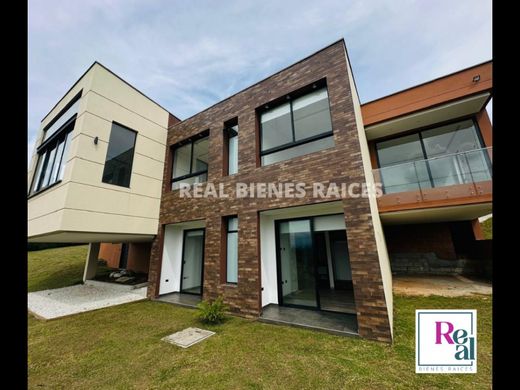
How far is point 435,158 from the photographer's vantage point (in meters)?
7.46

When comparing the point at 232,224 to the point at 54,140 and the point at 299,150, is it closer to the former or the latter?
the point at 299,150

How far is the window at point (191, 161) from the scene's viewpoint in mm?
8701

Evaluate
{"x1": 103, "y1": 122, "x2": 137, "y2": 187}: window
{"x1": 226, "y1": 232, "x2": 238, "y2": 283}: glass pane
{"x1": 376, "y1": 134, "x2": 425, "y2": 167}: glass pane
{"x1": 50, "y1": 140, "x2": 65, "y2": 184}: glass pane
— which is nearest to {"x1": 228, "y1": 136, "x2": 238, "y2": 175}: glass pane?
{"x1": 226, "y1": 232, "x2": 238, "y2": 283}: glass pane

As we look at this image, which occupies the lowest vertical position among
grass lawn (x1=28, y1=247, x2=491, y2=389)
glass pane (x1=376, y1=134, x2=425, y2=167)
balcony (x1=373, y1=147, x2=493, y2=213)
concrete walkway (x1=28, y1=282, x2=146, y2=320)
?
grass lawn (x1=28, y1=247, x2=491, y2=389)

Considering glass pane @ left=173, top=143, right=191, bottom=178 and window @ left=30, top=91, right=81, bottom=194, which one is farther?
glass pane @ left=173, top=143, right=191, bottom=178

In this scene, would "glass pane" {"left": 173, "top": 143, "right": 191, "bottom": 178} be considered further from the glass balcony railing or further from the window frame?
the glass balcony railing

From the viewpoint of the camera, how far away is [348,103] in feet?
18.6

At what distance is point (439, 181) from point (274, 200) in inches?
235

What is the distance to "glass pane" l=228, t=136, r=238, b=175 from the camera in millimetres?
7656

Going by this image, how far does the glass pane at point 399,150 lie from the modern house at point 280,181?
5cm
